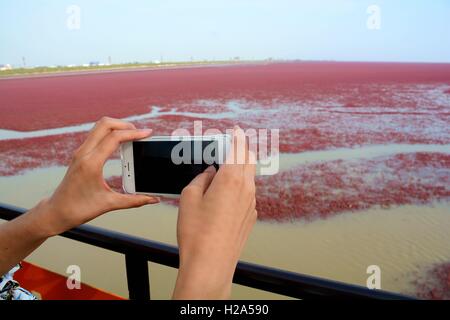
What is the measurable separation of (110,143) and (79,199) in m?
0.12

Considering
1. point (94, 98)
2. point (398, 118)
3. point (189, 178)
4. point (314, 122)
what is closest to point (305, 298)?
point (189, 178)

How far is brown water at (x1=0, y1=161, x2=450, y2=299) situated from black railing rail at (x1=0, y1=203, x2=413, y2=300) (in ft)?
10.2

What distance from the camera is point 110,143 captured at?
71 centimetres

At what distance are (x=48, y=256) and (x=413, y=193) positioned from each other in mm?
5571

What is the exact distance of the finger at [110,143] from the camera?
68 cm

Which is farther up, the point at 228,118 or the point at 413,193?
the point at 228,118

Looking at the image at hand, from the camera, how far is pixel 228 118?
12.5 meters

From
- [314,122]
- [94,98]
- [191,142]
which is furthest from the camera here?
[94,98]

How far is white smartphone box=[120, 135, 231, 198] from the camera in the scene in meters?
0.81

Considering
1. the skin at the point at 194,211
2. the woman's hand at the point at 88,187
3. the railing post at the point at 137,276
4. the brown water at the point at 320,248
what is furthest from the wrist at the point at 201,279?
the brown water at the point at 320,248

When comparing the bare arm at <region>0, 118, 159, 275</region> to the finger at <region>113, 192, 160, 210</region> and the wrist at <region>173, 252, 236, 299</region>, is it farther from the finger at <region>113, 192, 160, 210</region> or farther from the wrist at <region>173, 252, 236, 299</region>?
the wrist at <region>173, 252, 236, 299</region>

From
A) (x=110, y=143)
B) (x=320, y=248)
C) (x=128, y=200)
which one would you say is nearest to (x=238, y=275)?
(x=128, y=200)

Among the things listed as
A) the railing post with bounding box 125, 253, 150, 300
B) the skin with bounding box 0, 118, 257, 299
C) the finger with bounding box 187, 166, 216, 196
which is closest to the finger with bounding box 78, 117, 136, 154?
the skin with bounding box 0, 118, 257, 299

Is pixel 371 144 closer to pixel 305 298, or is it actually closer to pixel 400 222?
pixel 400 222
